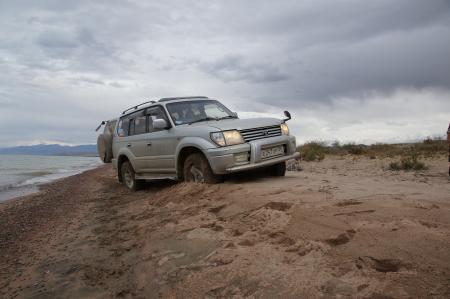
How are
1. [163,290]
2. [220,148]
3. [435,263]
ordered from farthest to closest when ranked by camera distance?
[220,148]
[163,290]
[435,263]

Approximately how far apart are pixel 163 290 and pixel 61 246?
2.31m

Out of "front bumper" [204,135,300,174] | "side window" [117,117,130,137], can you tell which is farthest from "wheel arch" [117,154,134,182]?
"front bumper" [204,135,300,174]

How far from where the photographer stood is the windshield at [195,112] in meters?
7.45

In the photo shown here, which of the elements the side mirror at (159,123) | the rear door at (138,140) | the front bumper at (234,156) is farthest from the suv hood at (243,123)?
the rear door at (138,140)

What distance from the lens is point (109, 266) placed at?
381 centimetres

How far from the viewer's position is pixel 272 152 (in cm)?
675

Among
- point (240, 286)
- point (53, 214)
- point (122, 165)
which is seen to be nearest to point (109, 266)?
point (240, 286)

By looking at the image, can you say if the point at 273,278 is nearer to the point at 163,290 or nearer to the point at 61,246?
the point at 163,290

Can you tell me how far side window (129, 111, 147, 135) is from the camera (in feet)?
27.5

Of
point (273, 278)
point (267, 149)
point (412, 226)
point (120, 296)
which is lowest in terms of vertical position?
point (120, 296)

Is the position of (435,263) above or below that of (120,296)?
above

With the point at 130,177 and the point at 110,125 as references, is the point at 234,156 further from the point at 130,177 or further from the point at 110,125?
the point at 110,125

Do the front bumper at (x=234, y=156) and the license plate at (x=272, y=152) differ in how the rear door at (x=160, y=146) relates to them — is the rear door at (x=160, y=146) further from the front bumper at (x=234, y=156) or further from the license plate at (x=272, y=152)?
the license plate at (x=272, y=152)

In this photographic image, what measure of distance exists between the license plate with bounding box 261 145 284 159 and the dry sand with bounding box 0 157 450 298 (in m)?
0.78
